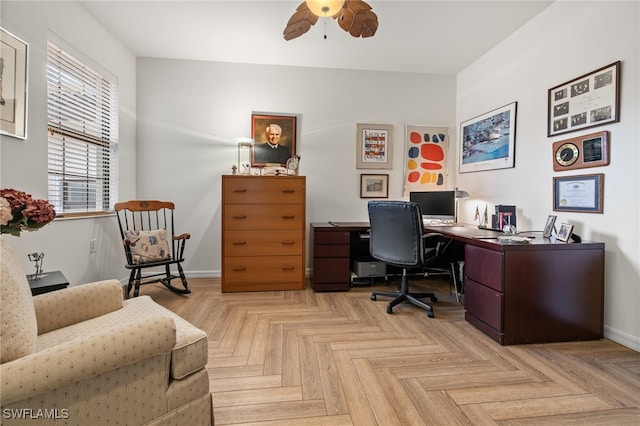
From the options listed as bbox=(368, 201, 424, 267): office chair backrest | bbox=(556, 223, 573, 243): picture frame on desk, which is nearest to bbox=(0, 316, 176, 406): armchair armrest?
bbox=(368, 201, 424, 267): office chair backrest

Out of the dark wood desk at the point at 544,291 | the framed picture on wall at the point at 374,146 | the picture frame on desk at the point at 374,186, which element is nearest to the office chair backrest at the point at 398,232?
the dark wood desk at the point at 544,291

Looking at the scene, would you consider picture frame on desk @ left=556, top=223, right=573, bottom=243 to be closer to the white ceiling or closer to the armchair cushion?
the white ceiling

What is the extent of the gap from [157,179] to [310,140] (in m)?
1.92

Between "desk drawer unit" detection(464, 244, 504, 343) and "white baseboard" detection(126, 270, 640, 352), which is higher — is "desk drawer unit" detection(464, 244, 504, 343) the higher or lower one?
the higher one

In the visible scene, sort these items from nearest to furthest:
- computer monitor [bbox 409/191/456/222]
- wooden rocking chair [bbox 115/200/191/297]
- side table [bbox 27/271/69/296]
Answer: side table [bbox 27/271/69/296]
wooden rocking chair [bbox 115/200/191/297]
computer monitor [bbox 409/191/456/222]

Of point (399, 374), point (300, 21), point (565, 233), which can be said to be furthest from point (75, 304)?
point (565, 233)

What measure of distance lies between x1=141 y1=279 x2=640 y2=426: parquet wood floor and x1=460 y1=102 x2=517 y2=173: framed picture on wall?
175 cm

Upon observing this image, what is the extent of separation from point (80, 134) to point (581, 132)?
4232 mm

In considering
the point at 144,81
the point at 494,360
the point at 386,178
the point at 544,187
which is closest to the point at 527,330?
the point at 494,360

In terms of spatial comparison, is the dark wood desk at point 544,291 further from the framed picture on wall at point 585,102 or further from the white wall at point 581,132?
→ the framed picture on wall at point 585,102

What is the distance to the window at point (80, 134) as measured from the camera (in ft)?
7.49

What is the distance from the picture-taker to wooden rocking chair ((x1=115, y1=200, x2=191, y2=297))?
109 inches

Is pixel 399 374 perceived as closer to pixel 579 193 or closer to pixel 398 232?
pixel 398 232

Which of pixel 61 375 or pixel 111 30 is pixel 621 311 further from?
pixel 111 30
